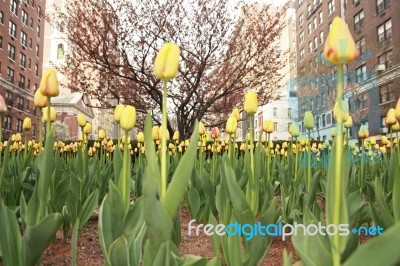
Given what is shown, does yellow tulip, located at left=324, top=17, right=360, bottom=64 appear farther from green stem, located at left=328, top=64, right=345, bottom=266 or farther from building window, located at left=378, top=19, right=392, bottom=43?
building window, located at left=378, top=19, right=392, bottom=43

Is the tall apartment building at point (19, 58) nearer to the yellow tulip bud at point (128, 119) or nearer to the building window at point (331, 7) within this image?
the building window at point (331, 7)

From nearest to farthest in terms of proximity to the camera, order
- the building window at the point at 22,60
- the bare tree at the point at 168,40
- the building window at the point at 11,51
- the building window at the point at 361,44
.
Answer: the bare tree at the point at 168,40 < the building window at the point at 361,44 < the building window at the point at 11,51 < the building window at the point at 22,60

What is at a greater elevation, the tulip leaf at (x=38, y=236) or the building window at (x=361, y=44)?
the building window at (x=361, y=44)

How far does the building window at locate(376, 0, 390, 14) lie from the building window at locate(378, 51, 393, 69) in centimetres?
251

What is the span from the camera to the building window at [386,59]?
18.9m

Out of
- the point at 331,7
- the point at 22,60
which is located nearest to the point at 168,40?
the point at 331,7

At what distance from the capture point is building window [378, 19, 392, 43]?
64.1 ft

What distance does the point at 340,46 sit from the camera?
0.57 metres

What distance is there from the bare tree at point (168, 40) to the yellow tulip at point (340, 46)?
29.1 ft

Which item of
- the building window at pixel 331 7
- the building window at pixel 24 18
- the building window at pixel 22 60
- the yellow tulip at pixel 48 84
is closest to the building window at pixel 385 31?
the building window at pixel 331 7

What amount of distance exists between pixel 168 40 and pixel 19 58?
77.3 ft

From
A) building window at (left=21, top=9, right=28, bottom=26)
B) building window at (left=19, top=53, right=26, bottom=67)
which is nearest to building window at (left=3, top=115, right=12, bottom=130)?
building window at (left=19, top=53, right=26, bottom=67)

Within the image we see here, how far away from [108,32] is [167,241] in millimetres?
9701

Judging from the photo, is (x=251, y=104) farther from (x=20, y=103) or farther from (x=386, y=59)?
(x=20, y=103)
